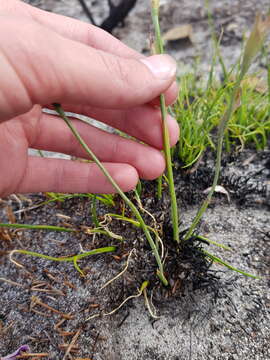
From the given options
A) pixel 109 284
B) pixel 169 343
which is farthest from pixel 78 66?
pixel 169 343

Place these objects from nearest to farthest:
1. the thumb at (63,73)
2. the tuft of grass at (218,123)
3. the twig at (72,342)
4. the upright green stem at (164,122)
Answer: the thumb at (63,73)
the upright green stem at (164,122)
the twig at (72,342)
the tuft of grass at (218,123)

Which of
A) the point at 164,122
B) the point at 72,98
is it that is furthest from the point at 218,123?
the point at 72,98

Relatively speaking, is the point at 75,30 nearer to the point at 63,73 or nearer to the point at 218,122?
the point at 63,73

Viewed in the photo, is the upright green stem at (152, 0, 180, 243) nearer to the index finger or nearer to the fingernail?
the fingernail

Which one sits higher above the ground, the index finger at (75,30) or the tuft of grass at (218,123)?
the index finger at (75,30)

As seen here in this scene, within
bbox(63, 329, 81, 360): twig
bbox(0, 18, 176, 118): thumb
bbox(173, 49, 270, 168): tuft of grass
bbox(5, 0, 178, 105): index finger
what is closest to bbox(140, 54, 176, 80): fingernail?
bbox(0, 18, 176, 118): thumb

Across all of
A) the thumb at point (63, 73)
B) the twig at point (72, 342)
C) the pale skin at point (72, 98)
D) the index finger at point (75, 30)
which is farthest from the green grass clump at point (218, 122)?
the twig at point (72, 342)

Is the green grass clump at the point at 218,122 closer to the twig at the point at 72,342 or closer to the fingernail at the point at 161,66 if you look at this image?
the fingernail at the point at 161,66

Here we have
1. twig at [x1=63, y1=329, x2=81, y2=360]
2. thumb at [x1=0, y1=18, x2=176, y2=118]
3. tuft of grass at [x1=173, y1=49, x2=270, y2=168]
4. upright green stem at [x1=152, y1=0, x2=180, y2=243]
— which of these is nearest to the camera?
thumb at [x1=0, y1=18, x2=176, y2=118]
